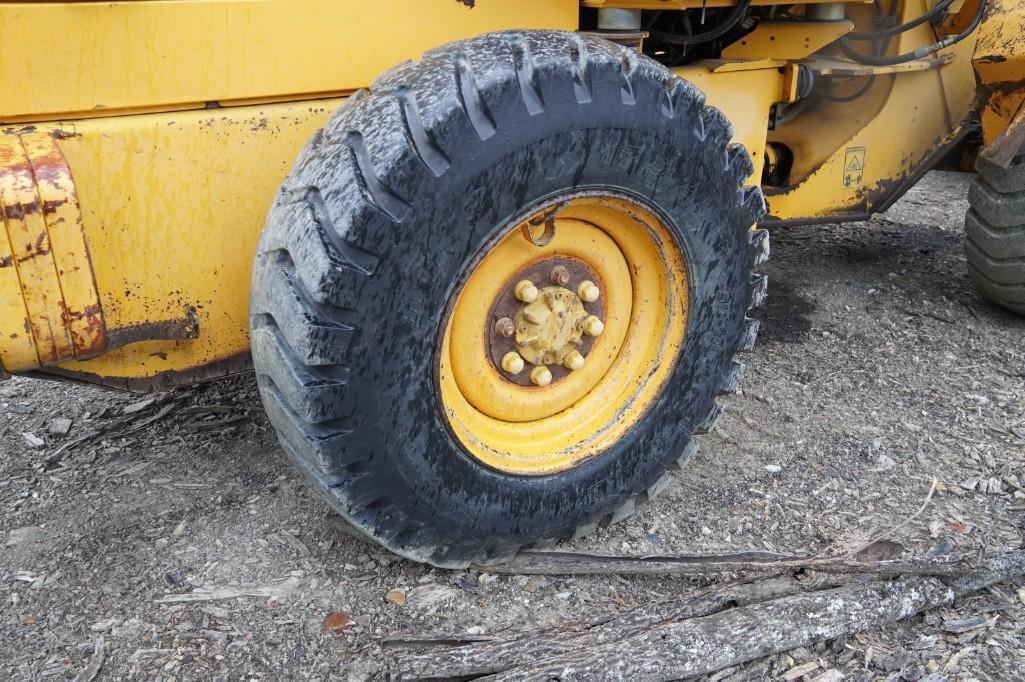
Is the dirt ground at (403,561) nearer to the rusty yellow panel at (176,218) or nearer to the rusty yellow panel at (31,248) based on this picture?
the rusty yellow panel at (176,218)

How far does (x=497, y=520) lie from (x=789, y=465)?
1203 mm

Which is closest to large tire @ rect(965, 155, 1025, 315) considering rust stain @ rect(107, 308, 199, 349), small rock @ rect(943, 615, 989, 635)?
small rock @ rect(943, 615, 989, 635)

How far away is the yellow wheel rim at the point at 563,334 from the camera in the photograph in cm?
226

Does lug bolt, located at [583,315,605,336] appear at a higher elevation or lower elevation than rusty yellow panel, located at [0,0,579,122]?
lower

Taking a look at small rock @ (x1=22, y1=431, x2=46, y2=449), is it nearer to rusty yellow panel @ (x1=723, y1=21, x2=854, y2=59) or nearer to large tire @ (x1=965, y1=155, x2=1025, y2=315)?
rusty yellow panel @ (x1=723, y1=21, x2=854, y2=59)

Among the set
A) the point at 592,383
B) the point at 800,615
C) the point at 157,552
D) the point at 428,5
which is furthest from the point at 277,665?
the point at 428,5

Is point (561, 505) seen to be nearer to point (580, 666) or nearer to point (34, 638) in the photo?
point (580, 666)

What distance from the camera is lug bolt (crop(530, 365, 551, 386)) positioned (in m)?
2.40

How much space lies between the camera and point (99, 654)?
2.22 meters

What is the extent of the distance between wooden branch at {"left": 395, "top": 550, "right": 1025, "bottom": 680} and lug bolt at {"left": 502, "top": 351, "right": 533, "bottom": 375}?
66cm

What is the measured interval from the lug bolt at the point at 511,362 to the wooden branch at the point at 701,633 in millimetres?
661

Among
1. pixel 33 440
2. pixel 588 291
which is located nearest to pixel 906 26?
pixel 588 291

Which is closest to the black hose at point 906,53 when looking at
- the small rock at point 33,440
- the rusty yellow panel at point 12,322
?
the rusty yellow panel at point 12,322

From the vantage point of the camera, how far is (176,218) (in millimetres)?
2141
